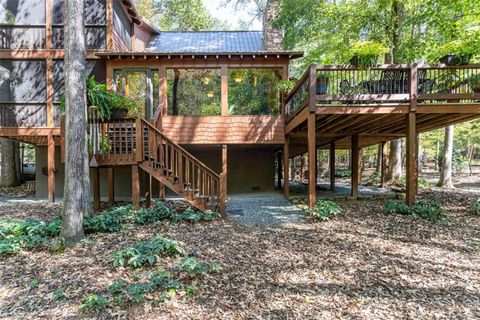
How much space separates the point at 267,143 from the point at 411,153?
4.19 meters

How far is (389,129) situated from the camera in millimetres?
10352

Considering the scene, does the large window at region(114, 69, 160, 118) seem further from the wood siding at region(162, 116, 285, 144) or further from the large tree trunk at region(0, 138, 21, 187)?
the large tree trunk at region(0, 138, 21, 187)

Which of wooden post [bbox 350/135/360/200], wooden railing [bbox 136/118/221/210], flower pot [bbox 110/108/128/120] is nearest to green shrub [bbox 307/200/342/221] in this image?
wooden railing [bbox 136/118/221/210]

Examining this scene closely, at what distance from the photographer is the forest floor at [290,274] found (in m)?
3.21

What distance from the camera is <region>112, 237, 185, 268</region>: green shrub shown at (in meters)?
4.09

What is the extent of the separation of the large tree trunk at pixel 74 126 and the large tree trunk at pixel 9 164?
11.0 m

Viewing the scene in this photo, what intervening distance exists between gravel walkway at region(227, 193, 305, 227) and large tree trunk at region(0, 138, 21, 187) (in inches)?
423

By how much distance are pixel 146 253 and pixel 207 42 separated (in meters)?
10.4

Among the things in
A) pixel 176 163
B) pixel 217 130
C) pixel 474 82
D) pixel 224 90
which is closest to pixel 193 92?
pixel 224 90

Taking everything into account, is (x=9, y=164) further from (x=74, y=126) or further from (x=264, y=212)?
(x=264, y=212)

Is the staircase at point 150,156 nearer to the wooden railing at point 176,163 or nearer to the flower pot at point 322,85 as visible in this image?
the wooden railing at point 176,163

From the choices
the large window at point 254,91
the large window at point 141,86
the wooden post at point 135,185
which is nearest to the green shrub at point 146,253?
the wooden post at point 135,185

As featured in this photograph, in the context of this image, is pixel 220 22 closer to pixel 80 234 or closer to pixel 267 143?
pixel 267 143

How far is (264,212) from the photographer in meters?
7.69
